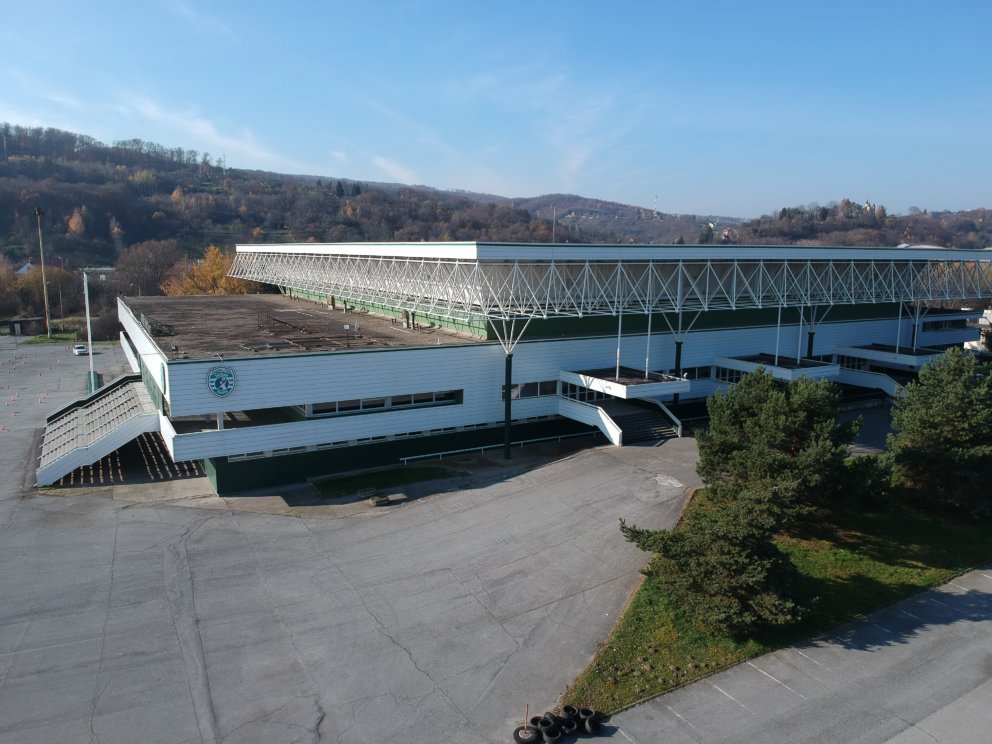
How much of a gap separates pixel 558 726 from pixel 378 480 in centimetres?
1545

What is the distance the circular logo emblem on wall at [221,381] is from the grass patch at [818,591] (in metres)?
16.8

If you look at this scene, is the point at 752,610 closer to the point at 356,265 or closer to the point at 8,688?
the point at 8,688

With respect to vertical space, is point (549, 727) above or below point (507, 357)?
below

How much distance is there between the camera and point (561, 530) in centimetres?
2156

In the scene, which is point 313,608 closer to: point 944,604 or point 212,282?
point 944,604

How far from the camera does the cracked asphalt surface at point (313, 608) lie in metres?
13.3

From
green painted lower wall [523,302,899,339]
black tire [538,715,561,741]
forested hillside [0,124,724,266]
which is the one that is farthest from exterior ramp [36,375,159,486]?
forested hillside [0,124,724,266]

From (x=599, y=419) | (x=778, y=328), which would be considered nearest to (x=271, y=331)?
(x=599, y=419)

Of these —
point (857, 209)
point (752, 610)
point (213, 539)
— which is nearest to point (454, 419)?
point (213, 539)

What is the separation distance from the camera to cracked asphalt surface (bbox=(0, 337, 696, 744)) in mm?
13312

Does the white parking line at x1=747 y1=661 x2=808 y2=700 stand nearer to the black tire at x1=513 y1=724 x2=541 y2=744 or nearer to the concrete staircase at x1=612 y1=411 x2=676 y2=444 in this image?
the black tire at x1=513 y1=724 x2=541 y2=744

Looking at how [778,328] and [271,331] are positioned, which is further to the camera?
[778,328]

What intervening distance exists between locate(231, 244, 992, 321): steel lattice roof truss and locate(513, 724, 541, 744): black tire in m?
18.5

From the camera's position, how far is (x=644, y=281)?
118ft
